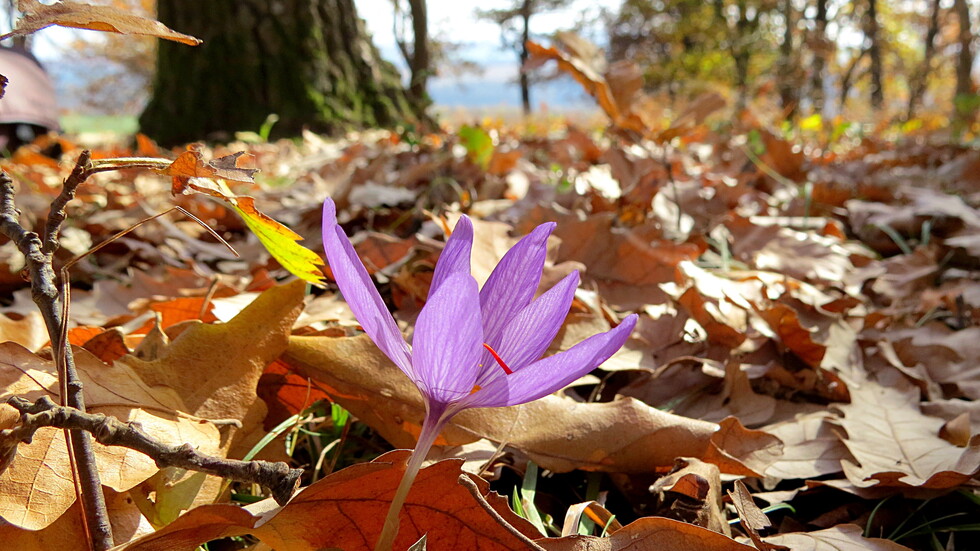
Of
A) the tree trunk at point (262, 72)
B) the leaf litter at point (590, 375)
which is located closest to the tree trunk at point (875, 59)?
the tree trunk at point (262, 72)

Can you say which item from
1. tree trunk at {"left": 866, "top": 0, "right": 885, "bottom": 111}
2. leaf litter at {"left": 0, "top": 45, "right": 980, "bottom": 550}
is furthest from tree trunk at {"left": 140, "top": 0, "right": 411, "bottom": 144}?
tree trunk at {"left": 866, "top": 0, "right": 885, "bottom": 111}

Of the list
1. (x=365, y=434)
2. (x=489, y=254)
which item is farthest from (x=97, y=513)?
(x=489, y=254)

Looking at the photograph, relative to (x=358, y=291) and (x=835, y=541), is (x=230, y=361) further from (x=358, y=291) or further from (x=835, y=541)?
(x=835, y=541)

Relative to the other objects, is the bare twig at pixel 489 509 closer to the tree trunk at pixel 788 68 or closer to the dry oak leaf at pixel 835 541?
the dry oak leaf at pixel 835 541

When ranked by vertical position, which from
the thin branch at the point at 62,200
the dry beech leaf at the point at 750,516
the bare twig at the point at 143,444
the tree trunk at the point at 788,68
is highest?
the tree trunk at the point at 788,68

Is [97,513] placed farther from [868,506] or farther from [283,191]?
[283,191]

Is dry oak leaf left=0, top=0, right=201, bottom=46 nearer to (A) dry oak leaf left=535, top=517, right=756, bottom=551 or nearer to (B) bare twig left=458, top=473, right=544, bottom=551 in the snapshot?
(B) bare twig left=458, top=473, right=544, bottom=551
